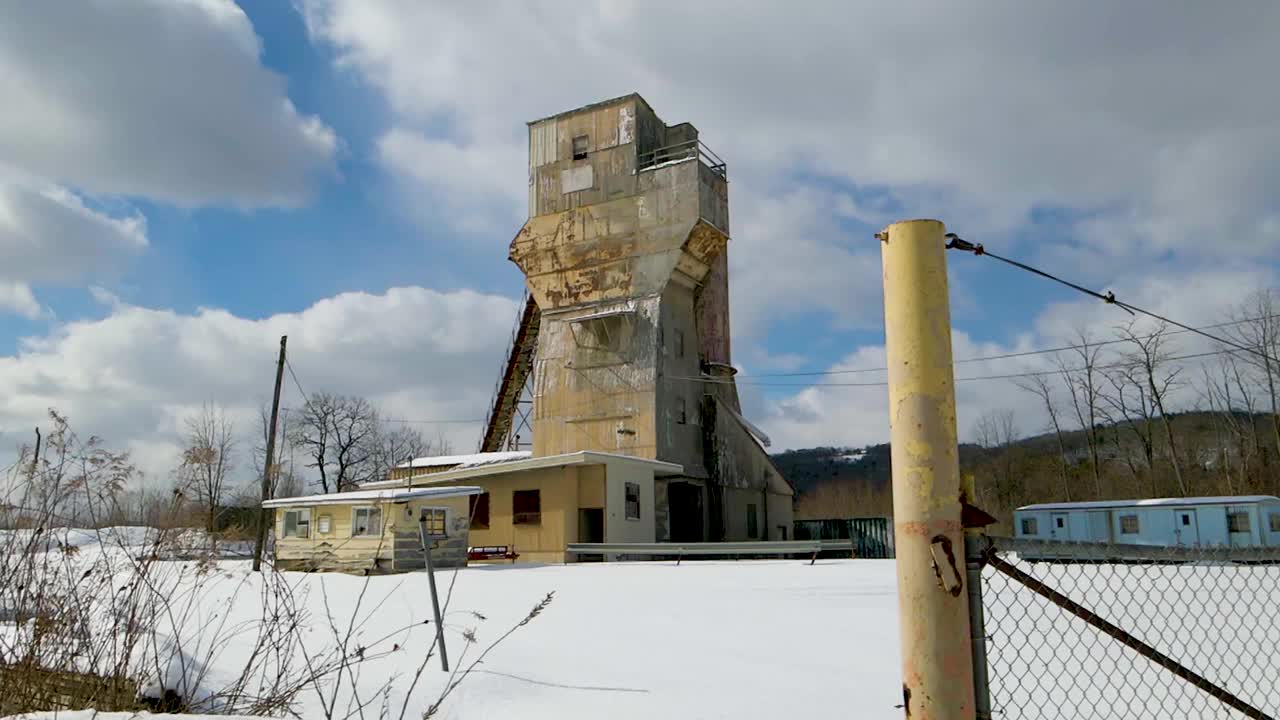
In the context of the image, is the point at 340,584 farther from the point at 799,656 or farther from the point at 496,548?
the point at 799,656

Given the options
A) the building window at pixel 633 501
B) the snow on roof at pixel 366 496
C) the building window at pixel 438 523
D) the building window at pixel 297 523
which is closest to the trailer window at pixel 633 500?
the building window at pixel 633 501

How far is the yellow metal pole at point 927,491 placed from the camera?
112 inches

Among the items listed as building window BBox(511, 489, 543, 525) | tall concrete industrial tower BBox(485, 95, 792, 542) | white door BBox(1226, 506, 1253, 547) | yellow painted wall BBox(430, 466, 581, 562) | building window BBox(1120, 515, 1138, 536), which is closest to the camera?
white door BBox(1226, 506, 1253, 547)

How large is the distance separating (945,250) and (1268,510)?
84.9ft

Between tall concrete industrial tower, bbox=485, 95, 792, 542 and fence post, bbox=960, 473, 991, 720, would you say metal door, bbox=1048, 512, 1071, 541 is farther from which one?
fence post, bbox=960, 473, 991, 720

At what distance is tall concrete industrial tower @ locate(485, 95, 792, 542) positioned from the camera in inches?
1299

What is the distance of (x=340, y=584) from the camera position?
760 inches

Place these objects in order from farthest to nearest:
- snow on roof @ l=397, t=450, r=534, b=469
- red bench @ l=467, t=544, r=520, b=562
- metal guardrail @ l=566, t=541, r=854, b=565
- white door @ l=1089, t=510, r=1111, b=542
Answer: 1. snow on roof @ l=397, t=450, r=534, b=469
2. red bench @ l=467, t=544, r=520, b=562
3. white door @ l=1089, t=510, r=1111, b=542
4. metal guardrail @ l=566, t=541, r=854, b=565

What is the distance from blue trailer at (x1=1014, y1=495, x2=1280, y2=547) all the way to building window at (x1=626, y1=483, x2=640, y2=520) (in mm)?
12592

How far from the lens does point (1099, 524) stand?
25.4m

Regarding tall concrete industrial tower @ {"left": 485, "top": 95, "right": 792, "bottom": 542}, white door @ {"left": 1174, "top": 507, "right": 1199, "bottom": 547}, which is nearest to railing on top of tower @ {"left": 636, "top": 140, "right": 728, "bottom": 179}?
tall concrete industrial tower @ {"left": 485, "top": 95, "right": 792, "bottom": 542}

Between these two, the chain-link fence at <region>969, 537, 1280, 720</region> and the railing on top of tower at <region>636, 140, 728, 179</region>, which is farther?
the railing on top of tower at <region>636, 140, 728, 179</region>

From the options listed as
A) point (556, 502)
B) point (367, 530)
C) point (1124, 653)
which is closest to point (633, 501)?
point (556, 502)

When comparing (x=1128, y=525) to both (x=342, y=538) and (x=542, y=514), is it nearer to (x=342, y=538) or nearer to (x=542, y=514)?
(x=542, y=514)
